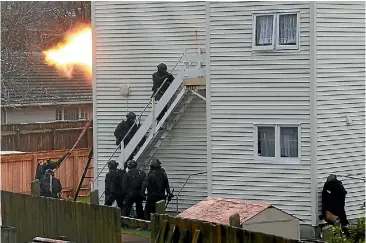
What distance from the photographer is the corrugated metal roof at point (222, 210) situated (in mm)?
18516

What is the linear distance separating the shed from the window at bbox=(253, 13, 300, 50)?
5.39 m

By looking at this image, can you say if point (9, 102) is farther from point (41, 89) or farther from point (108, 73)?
point (108, 73)

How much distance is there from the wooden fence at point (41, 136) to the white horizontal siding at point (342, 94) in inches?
655

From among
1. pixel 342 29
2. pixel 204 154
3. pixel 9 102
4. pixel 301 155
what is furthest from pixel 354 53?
pixel 9 102

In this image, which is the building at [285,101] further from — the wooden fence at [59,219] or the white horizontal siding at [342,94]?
the wooden fence at [59,219]

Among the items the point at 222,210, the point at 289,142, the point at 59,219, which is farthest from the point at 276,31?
the point at 59,219

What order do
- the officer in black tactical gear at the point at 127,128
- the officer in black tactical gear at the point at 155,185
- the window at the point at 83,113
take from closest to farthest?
the officer in black tactical gear at the point at 155,185, the officer in black tactical gear at the point at 127,128, the window at the point at 83,113

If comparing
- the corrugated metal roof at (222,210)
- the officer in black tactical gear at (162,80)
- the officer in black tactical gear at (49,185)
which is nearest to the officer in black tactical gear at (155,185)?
the officer in black tactical gear at (162,80)

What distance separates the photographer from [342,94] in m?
23.8

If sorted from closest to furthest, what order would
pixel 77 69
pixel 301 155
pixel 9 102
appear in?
pixel 301 155 < pixel 9 102 < pixel 77 69

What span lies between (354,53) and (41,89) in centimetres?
2108

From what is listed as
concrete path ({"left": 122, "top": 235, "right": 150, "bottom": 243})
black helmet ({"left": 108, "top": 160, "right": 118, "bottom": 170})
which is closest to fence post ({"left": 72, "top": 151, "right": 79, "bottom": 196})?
black helmet ({"left": 108, "top": 160, "right": 118, "bottom": 170})

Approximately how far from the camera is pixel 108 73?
28.1 metres

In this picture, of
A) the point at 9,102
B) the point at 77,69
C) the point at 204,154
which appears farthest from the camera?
the point at 77,69
